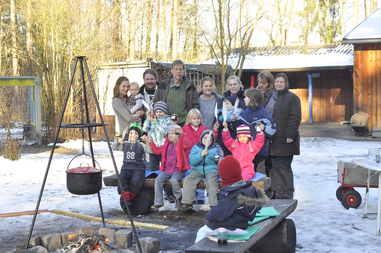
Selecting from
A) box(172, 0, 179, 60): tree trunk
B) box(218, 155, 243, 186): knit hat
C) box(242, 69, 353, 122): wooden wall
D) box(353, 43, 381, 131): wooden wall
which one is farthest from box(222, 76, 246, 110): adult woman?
box(172, 0, 179, 60): tree trunk

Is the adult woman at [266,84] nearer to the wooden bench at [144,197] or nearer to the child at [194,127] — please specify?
the child at [194,127]

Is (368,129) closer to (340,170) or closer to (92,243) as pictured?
(340,170)

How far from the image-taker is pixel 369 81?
48.7ft

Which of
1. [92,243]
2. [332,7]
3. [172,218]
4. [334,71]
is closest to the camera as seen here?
[92,243]

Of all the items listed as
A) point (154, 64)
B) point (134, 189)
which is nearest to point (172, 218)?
point (134, 189)

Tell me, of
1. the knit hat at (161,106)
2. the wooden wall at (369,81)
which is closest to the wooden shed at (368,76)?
the wooden wall at (369,81)

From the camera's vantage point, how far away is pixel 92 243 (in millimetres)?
3781

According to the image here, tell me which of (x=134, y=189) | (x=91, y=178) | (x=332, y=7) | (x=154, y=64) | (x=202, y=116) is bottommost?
(x=134, y=189)

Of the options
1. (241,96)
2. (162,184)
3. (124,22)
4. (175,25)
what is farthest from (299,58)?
(162,184)

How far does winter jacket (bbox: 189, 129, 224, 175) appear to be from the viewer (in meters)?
5.18

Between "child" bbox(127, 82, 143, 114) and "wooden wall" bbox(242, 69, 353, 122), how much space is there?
16.1 meters

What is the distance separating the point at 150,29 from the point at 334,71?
13021 mm

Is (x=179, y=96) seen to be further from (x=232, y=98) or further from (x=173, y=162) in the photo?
(x=173, y=162)

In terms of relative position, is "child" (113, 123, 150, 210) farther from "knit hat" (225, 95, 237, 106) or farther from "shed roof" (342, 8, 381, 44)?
"shed roof" (342, 8, 381, 44)
